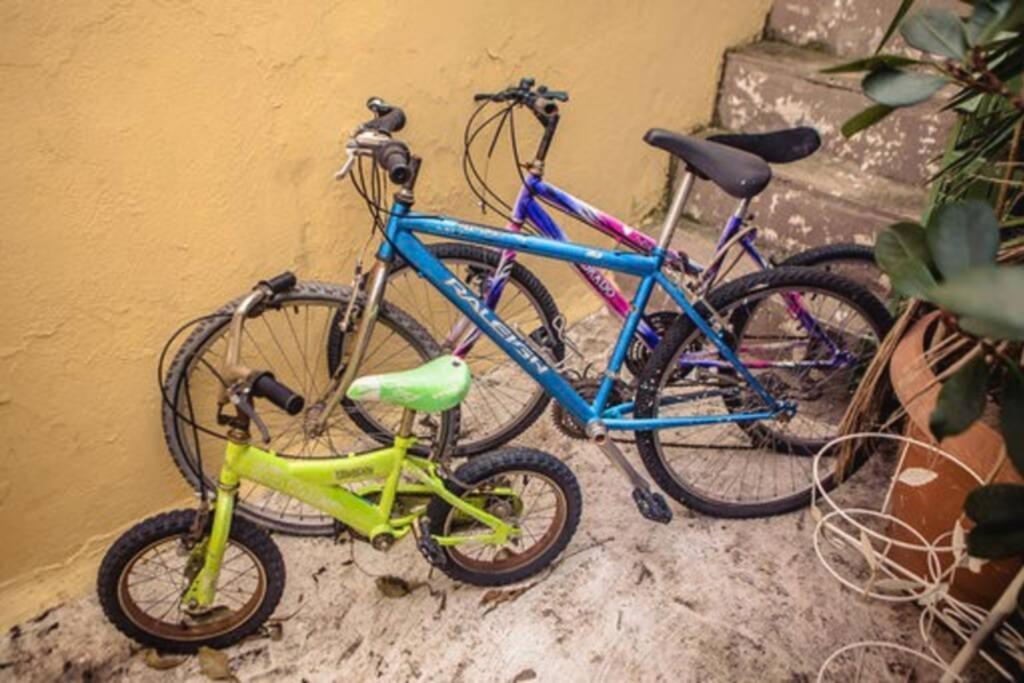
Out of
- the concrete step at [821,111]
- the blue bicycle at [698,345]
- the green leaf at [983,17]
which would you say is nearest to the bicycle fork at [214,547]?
the blue bicycle at [698,345]

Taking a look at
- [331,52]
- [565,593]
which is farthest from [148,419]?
[565,593]

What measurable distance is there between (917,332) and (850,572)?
816mm

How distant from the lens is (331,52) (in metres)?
1.90

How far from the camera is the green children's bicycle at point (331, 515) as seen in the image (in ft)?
5.33

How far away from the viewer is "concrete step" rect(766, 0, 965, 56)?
2994mm

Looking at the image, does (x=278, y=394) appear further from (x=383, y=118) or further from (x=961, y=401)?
(x=961, y=401)

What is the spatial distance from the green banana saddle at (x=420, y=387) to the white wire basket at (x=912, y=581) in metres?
0.82

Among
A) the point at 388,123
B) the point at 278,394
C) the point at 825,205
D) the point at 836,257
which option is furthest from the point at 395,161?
the point at 825,205

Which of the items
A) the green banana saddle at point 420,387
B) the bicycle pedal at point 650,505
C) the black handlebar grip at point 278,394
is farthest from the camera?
the bicycle pedal at point 650,505

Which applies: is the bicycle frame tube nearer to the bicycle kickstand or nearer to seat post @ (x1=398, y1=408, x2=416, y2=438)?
the bicycle kickstand

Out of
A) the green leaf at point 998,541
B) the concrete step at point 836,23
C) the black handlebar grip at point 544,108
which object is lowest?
the green leaf at point 998,541

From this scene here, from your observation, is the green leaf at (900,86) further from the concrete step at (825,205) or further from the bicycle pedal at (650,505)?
the concrete step at (825,205)

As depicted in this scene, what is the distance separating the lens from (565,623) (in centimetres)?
202

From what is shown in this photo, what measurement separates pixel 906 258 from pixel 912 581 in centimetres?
120
